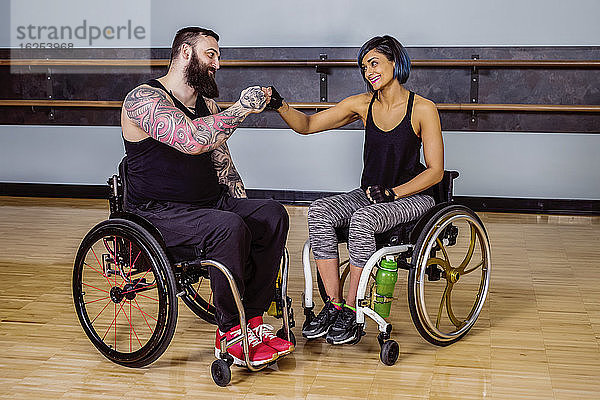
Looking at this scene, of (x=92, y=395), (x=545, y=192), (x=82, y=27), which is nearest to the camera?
(x=92, y=395)

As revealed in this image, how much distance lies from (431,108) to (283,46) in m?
2.56

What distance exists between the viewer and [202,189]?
8.43 feet

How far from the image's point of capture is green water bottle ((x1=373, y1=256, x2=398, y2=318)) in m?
2.50

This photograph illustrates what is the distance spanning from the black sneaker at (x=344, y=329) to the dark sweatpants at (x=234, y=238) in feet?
0.80

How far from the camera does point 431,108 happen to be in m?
2.80

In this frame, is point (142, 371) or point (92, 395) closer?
point (92, 395)

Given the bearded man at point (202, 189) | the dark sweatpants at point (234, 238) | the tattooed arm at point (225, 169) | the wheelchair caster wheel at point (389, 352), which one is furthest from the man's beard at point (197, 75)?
the wheelchair caster wheel at point (389, 352)

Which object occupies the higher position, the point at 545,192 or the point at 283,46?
the point at 283,46

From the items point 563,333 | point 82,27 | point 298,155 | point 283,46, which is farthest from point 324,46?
point 563,333

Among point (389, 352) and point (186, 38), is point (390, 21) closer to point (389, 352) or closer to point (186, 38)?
point (186, 38)

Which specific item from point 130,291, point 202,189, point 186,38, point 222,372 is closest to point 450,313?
point 222,372

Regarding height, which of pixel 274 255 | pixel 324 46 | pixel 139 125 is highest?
pixel 324 46

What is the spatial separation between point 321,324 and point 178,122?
32.5 inches

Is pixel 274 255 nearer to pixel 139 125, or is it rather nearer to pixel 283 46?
pixel 139 125
